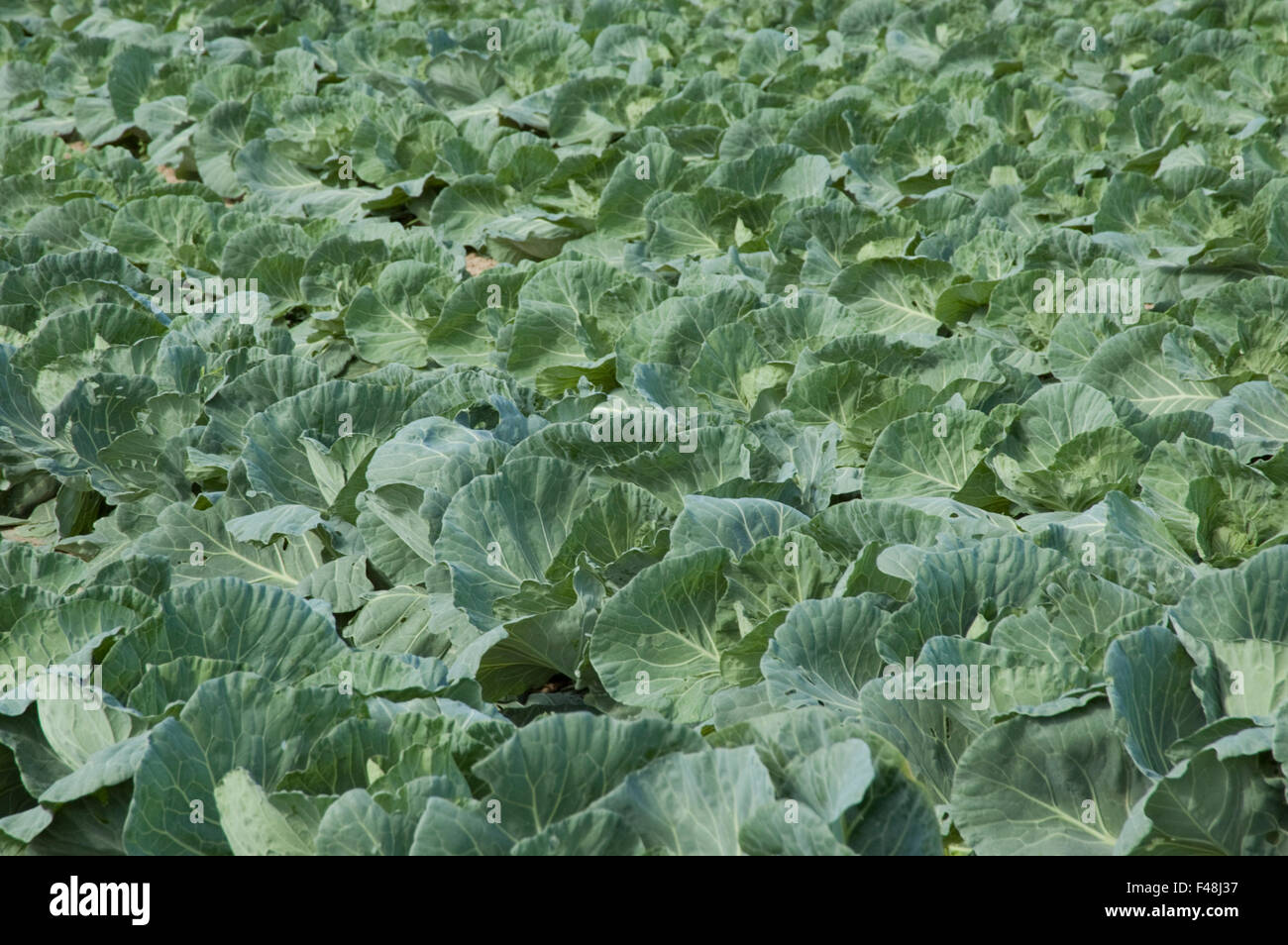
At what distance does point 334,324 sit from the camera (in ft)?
16.5

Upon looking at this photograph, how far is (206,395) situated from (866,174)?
3251 mm

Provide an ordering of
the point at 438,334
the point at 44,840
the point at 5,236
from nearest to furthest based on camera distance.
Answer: the point at 44,840 → the point at 438,334 → the point at 5,236

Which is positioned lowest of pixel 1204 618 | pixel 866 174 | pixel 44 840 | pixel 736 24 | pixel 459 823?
pixel 44 840

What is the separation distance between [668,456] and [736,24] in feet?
21.1

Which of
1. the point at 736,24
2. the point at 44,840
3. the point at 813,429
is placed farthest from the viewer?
the point at 736,24

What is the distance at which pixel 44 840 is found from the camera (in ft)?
7.59

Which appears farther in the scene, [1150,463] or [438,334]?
[438,334]

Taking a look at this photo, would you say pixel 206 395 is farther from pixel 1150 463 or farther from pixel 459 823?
pixel 1150 463

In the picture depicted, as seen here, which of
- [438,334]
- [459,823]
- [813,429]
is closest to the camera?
[459,823]

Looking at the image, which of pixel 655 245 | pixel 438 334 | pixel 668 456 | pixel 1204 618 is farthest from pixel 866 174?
pixel 1204 618

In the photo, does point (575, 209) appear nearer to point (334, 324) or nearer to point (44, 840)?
A: point (334, 324)
